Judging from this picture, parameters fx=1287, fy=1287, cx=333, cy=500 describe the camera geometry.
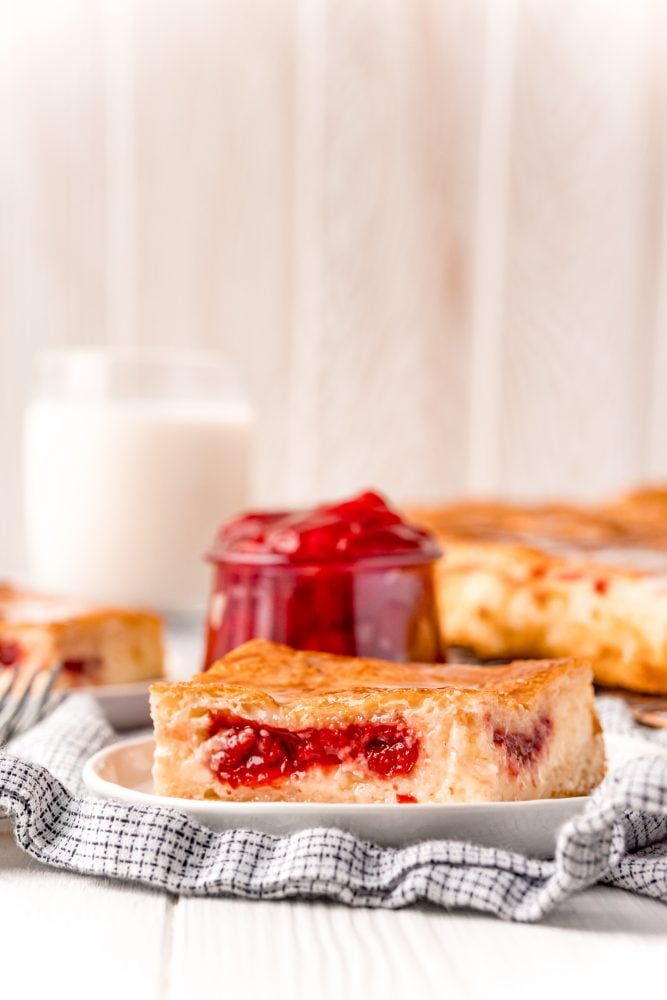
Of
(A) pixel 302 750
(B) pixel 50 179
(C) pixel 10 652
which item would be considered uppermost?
(B) pixel 50 179

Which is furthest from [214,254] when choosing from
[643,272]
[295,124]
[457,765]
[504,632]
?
[457,765]

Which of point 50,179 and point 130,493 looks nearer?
point 130,493

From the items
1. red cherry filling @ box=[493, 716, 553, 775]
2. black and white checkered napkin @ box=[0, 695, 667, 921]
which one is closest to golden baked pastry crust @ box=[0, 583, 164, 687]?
black and white checkered napkin @ box=[0, 695, 667, 921]

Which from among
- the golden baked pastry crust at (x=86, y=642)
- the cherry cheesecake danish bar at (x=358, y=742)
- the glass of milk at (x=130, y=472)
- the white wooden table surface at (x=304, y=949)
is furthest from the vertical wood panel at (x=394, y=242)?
the white wooden table surface at (x=304, y=949)

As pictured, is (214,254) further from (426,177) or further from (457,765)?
(457,765)

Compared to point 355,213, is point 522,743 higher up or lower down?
lower down

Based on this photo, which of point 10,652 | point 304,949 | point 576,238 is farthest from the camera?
point 576,238

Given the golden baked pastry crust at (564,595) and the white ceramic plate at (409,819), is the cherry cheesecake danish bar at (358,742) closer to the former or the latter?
the white ceramic plate at (409,819)

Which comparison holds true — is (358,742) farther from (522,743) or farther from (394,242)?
(394,242)

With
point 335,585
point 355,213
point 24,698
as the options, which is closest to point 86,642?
point 24,698
